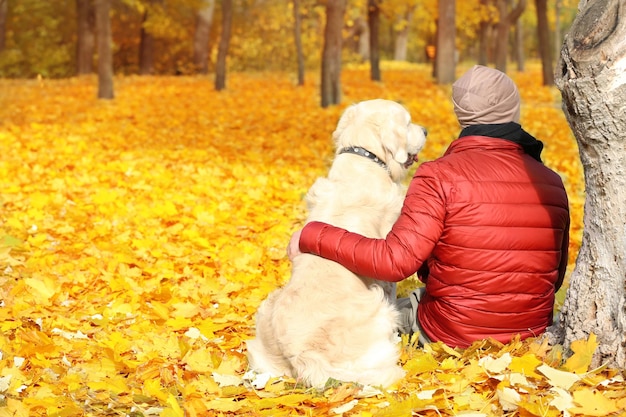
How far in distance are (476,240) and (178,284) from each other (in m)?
2.67

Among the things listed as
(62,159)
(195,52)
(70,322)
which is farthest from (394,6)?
(70,322)

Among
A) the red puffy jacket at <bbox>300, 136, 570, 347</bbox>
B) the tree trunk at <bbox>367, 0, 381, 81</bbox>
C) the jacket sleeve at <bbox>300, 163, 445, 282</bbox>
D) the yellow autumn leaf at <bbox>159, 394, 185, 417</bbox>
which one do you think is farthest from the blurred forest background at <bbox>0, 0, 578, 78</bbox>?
the yellow autumn leaf at <bbox>159, 394, 185, 417</bbox>

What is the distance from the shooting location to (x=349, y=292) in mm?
3461

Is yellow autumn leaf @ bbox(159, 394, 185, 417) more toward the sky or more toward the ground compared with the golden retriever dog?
more toward the ground

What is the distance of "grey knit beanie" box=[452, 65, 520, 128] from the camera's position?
3.37m

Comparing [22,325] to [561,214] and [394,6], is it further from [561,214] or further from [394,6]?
Result: [394,6]

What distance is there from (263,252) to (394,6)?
18728mm

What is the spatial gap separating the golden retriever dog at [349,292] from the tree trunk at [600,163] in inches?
35.7

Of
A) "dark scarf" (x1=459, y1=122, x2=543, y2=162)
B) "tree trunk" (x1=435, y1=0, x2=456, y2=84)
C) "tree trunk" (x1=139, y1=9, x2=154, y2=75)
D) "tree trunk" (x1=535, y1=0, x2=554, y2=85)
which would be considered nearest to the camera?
"dark scarf" (x1=459, y1=122, x2=543, y2=162)

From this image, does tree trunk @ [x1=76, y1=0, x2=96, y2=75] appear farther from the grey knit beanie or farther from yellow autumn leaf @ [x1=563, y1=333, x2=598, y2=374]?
yellow autumn leaf @ [x1=563, y1=333, x2=598, y2=374]

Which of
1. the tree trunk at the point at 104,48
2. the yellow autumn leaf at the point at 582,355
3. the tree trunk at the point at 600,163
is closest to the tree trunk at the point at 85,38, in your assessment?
the tree trunk at the point at 104,48

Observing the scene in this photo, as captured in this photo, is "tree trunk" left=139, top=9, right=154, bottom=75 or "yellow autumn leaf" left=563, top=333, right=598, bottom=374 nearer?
"yellow autumn leaf" left=563, top=333, right=598, bottom=374

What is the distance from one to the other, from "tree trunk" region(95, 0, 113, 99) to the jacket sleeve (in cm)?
1485

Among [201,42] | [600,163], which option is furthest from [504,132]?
[201,42]
